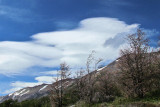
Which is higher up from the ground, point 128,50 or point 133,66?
point 128,50

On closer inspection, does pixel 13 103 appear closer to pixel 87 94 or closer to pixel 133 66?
pixel 87 94

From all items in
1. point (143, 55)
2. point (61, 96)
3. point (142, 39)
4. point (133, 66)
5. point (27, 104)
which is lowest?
point (27, 104)

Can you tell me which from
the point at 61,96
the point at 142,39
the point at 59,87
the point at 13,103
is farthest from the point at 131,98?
the point at 13,103

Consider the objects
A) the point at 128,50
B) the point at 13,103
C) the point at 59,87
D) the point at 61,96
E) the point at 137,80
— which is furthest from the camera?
the point at 13,103

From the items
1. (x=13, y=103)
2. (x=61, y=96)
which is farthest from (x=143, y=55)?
(x=13, y=103)

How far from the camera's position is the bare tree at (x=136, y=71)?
1967 cm

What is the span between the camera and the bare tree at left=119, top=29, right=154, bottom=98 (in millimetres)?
19672

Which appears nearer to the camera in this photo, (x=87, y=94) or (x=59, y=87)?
(x=87, y=94)

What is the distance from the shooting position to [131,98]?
65.8 feet

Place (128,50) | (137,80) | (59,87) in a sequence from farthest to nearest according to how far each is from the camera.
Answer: (59,87) → (128,50) → (137,80)

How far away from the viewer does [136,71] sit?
19703mm

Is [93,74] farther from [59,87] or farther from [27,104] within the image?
[27,104]

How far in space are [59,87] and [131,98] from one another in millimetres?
Result: 21316

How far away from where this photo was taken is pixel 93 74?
1117 inches
